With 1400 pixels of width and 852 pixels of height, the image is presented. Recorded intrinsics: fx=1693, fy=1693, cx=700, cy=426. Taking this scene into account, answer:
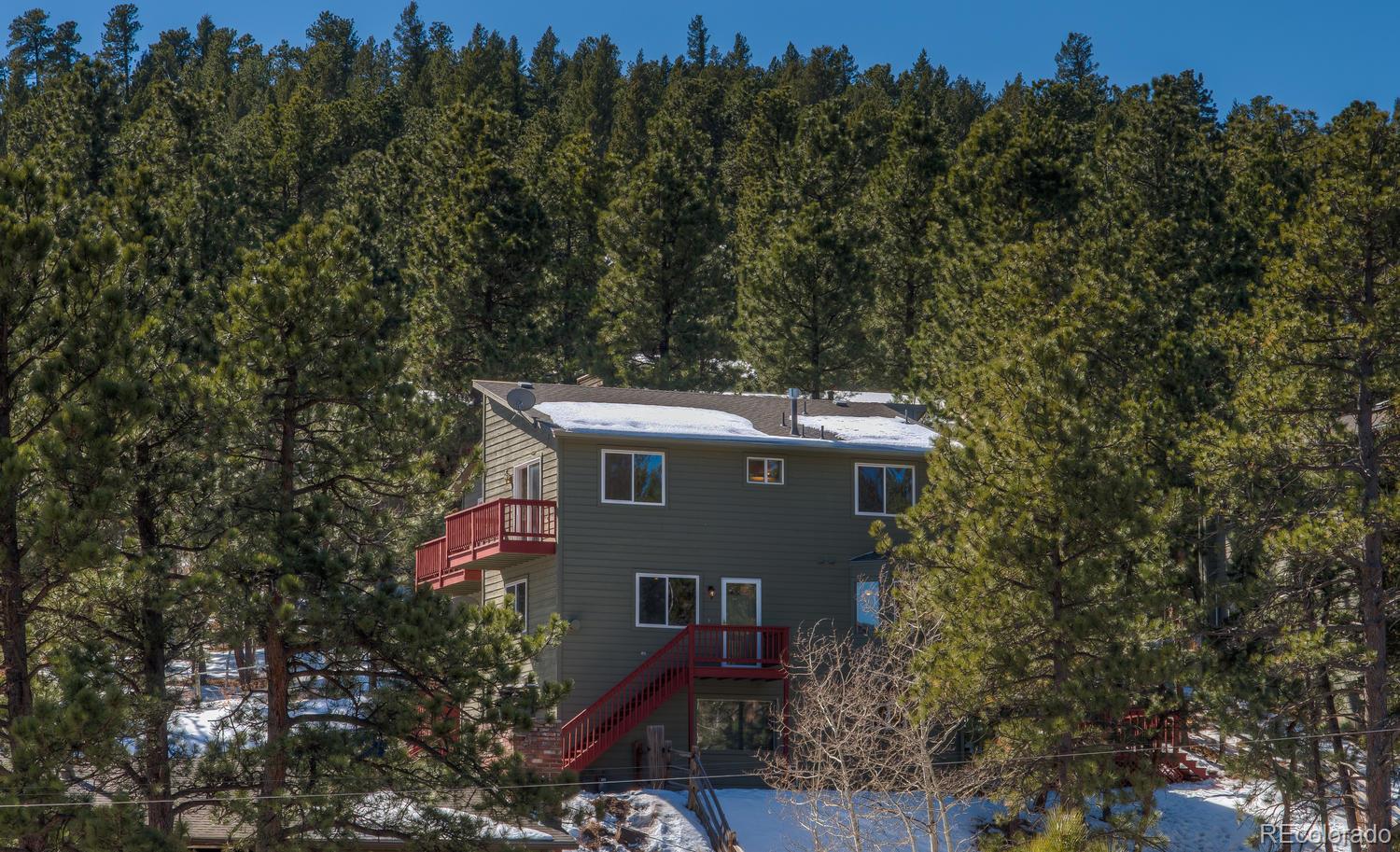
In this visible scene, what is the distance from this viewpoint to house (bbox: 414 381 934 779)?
1353 inches

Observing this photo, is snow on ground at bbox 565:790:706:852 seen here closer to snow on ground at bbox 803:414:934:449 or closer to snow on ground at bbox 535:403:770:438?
snow on ground at bbox 535:403:770:438

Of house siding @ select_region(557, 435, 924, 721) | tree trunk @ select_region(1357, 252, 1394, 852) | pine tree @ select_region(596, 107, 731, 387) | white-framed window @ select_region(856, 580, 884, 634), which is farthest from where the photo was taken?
pine tree @ select_region(596, 107, 731, 387)

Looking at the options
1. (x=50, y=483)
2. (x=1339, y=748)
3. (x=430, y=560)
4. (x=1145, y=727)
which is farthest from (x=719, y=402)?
(x=50, y=483)

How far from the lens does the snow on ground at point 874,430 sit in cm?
3722

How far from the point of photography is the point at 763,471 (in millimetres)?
36656

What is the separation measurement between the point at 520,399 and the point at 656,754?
26.6 ft

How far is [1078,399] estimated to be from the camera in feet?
91.4

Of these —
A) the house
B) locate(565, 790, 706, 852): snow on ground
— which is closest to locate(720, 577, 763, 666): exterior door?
the house

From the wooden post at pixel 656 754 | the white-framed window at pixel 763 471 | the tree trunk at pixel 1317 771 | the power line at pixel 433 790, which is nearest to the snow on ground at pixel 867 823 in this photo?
the wooden post at pixel 656 754

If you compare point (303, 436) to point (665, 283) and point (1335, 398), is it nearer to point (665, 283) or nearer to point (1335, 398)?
point (1335, 398)

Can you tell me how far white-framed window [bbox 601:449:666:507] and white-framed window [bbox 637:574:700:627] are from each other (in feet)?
5.26

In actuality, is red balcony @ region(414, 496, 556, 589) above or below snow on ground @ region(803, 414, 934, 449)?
below

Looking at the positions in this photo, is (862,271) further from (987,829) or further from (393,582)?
(393,582)

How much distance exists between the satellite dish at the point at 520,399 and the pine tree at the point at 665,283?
12.8 meters
